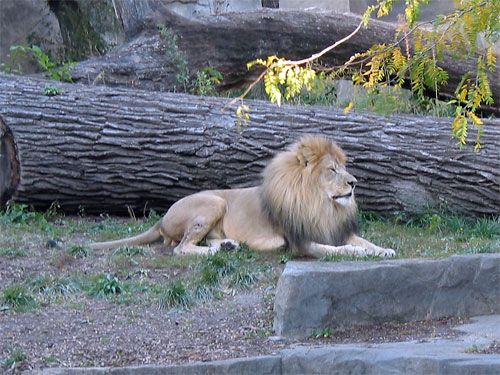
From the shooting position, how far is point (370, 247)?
23.2 ft

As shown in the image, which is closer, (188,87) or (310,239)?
(310,239)

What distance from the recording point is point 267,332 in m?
5.30

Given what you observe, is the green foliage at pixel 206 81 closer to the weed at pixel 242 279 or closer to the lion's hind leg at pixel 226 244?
the lion's hind leg at pixel 226 244

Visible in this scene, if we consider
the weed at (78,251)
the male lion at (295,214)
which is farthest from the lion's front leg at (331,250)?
the weed at (78,251)

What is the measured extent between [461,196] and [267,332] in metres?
3.65

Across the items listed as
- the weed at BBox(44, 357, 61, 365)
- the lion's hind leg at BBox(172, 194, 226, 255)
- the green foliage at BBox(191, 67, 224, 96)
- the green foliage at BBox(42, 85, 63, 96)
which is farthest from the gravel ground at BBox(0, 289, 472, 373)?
the green foliage at BBox(191, 67, 224, 96)

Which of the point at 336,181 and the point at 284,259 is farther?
the point at 336,181

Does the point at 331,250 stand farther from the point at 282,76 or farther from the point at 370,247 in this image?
the point at 282,76

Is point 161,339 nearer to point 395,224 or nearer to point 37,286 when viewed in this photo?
point 37,286

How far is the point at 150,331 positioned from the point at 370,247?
238 centimetres

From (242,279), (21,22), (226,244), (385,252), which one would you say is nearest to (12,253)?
(226,244)

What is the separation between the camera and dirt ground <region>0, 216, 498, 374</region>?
4.95 meters

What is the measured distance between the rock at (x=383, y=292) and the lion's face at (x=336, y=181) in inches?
73.5

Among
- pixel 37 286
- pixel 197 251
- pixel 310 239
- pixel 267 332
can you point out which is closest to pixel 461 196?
pixel 310 239
